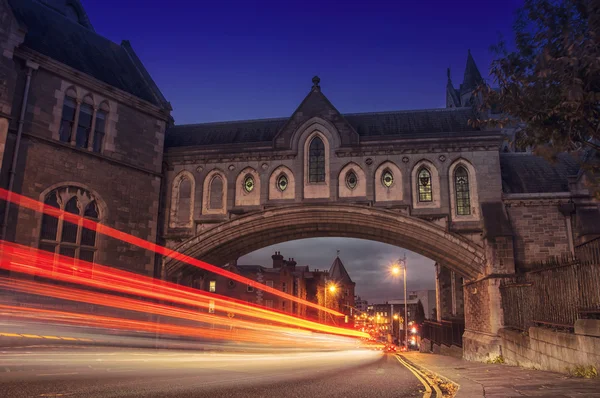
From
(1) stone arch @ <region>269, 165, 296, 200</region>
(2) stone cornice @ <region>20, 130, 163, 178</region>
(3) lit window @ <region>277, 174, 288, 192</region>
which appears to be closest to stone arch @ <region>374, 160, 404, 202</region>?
(1) stone arch @ <region>269, 165, 296, 200</region>

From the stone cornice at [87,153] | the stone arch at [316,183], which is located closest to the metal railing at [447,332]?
the stone arch at [316,183]

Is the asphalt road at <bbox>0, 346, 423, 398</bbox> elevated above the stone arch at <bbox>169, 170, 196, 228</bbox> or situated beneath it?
situated beneath

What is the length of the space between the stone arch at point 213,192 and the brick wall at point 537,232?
1326 cm

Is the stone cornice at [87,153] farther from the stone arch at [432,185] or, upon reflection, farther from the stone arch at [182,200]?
the stone arch at [432,185]

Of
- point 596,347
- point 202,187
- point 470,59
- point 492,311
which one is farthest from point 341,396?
point 470,59

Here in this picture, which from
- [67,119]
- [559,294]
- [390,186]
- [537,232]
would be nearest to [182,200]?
[67,119]

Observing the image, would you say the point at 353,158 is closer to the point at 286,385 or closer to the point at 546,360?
the point at 546,360

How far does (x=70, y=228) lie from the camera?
19.9 metres

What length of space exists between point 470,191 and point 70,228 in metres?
17.3

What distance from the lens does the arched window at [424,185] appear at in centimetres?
2238

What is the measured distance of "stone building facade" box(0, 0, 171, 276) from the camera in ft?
59.5

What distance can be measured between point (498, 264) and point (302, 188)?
9.27 meters

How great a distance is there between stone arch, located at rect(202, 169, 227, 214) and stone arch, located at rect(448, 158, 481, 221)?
423 inches

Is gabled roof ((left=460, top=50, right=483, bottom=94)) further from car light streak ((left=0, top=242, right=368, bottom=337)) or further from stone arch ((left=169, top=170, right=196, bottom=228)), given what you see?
car light streak ((left=0, top=242, right=368, bottom=337))
